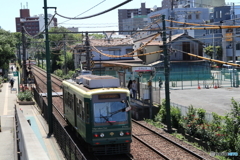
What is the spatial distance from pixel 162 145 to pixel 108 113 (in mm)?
4171

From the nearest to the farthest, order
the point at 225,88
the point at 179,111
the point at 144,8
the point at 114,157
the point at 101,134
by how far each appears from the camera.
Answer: the point at 101,134
the point at 114,157
the point at 179,111
the point at 225,88
the point at 144,8

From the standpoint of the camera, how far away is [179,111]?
829 inches

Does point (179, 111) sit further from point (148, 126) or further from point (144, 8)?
point (144, 8)

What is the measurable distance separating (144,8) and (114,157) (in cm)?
18726

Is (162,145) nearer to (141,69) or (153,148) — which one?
(153,148)

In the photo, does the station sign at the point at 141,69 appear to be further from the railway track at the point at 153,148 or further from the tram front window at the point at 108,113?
the tram front window at the point at 108,113

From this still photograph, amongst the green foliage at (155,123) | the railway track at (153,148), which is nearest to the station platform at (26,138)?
the railway track at (153,148)

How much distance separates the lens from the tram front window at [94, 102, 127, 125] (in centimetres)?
1391

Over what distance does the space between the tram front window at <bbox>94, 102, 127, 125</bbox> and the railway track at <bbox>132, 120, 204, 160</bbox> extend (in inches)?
98.4

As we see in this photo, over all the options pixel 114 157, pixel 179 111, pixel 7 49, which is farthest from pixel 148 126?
pixel 7 49

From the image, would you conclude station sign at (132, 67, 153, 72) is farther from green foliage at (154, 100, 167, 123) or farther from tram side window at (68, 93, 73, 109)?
tram side window at (68, 93, 73, 109)

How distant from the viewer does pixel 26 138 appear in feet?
24.8

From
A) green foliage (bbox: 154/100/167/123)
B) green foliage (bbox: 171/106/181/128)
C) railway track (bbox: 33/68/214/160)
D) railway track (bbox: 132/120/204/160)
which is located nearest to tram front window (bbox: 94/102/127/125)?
railway track (bbox: 33/68/214/160)

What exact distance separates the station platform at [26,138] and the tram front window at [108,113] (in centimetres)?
229
